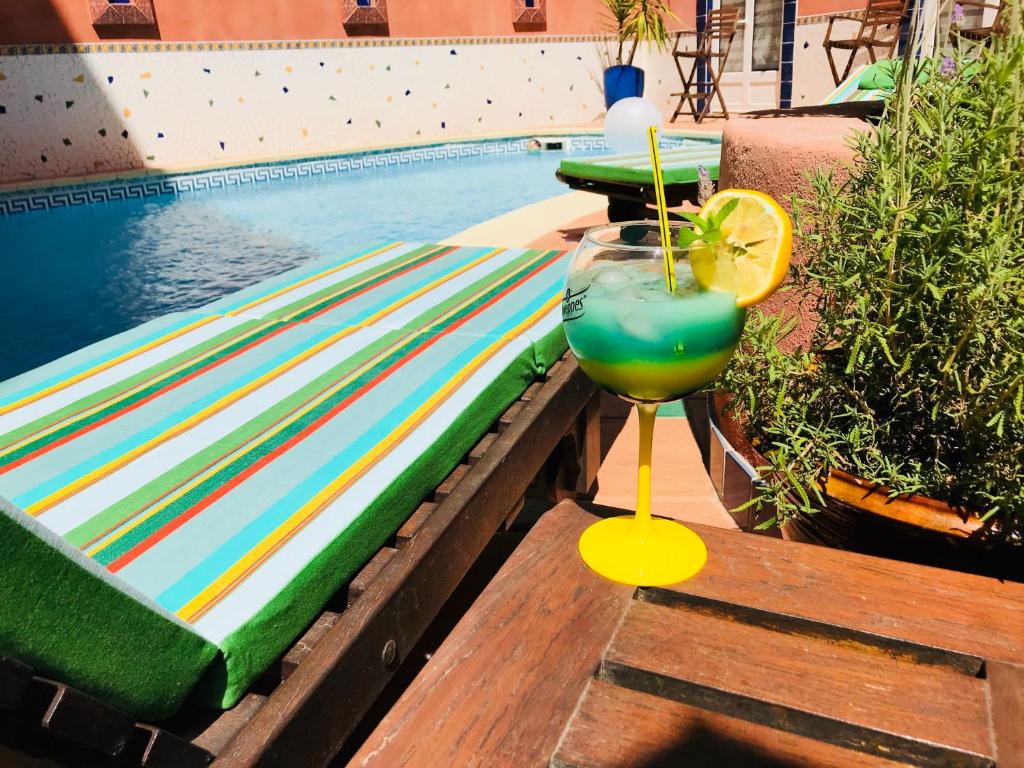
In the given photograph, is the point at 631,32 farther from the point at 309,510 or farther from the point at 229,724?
the point at 229,724

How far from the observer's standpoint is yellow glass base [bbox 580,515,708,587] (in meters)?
0.94

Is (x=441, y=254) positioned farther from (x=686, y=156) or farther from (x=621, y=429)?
(x=686, y=156)

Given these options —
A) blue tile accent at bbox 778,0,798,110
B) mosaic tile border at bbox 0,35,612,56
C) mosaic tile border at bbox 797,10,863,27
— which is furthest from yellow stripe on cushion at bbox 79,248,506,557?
blue tile accent at bbox 778,0,798,110

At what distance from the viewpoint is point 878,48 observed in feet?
36.3

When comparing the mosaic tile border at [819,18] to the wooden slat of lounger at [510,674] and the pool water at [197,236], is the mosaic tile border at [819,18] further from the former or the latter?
the wooden slat of lounger at [510,674]

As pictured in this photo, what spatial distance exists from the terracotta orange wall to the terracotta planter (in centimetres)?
1182

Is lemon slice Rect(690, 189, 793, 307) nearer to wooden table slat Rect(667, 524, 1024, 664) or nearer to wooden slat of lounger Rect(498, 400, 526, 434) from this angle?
wooden table slat Rect(667, 524, 1024, 664)

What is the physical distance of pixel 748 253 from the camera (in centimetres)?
91

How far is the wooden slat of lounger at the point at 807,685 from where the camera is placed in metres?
0.71

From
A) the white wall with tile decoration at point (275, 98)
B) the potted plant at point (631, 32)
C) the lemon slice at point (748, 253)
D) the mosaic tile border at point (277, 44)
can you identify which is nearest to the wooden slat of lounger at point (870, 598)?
the lemon slice at point (748, 253)

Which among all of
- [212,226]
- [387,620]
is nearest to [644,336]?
[387,620]

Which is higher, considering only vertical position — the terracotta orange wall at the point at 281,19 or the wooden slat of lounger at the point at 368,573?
the terracotta orange wall at the point at 281,19

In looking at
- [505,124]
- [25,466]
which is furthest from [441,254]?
[505,124]

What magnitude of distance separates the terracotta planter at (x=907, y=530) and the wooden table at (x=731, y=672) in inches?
7.6
